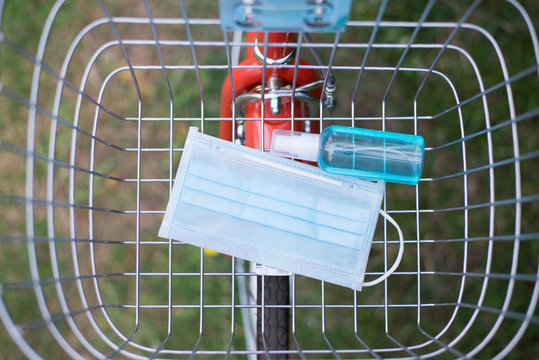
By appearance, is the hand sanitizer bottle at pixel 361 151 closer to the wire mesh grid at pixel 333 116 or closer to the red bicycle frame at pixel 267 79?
the red bicycle frame at pixel 267 79

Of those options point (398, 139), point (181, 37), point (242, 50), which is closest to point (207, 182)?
point (398, 139)

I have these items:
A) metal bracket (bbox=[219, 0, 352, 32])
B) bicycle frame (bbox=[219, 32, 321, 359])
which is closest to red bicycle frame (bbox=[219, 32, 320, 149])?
bicycle frame (bbox=[219, 32, 321, 359])

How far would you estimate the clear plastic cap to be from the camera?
2.13ft

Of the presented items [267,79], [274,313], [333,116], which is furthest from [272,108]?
[333,116]

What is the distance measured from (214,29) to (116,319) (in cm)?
85

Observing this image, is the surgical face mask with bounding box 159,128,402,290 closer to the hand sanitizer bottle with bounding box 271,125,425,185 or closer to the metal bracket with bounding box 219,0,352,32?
the hand sanitizer bottle with bounding box 271,125,425,185

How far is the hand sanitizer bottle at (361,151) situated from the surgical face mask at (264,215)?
0.03 m

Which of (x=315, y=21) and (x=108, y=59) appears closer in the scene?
(x=315, y=21)

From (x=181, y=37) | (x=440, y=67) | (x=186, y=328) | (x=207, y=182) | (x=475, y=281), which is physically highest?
(x=181, y=37)

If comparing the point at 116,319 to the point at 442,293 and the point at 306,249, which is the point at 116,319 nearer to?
the point at 306,249

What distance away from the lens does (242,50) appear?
117 cm

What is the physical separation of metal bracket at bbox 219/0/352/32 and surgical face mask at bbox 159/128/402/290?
0.63 ft

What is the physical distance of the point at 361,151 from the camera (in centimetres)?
64

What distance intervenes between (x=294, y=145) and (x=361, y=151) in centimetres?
10
